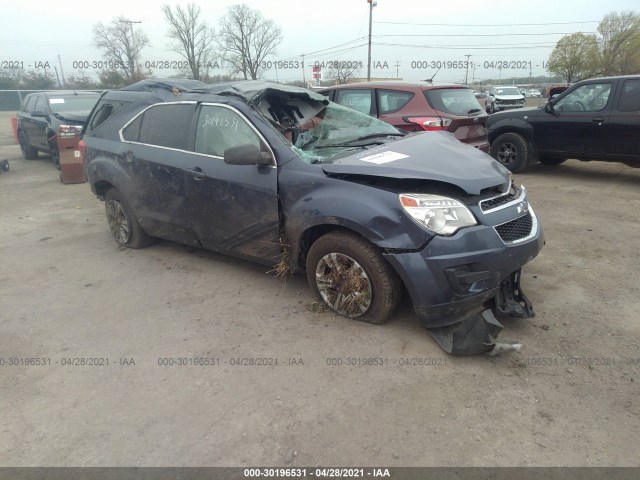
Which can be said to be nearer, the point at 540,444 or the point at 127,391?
the point at 540,444

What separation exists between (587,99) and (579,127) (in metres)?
0.47

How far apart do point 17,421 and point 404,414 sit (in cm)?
216

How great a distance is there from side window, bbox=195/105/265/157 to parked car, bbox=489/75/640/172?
6159 mm

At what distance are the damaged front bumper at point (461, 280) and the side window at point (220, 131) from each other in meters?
1.62

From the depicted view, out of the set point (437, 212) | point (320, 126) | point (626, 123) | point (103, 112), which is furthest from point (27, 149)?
point (626, 123)

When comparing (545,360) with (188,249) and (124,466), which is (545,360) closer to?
(124,466)

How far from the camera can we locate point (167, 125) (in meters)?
4.31

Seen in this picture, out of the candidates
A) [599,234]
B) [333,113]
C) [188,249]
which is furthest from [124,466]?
[599,234]

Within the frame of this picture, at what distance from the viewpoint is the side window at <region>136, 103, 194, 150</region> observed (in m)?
4.15

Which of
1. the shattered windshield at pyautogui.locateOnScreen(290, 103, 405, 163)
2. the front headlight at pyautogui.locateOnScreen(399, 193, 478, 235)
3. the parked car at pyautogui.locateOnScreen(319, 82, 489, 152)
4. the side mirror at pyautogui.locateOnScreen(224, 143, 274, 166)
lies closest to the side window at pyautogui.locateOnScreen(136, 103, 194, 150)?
the side mirror at pyautogui.locateOnScreen(224, 143, 274, 166)

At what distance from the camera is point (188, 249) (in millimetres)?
5066

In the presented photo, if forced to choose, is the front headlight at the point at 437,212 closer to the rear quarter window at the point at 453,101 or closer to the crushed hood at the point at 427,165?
the crushed hood at the point at 427,165

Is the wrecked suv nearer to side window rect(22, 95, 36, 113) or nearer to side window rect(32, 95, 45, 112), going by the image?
side window rect(32, 95, 45, 112)

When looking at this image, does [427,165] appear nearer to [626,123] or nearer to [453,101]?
[453,101]
